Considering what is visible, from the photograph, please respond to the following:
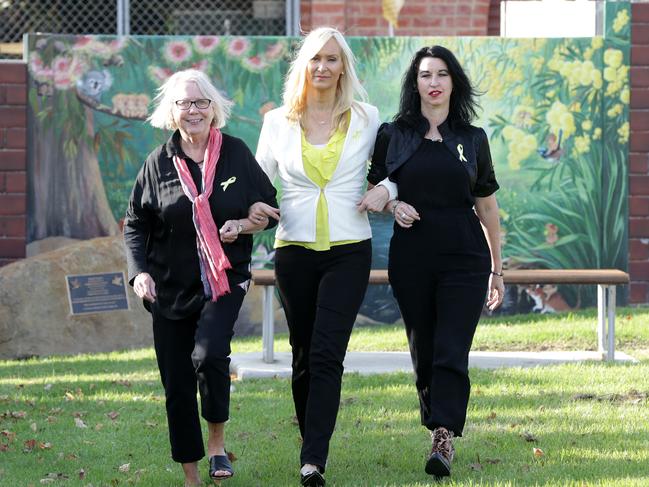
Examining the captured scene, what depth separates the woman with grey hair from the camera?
5773 millimetres

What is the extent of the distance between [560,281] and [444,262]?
3.92m

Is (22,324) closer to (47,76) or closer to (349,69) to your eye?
(47,76)

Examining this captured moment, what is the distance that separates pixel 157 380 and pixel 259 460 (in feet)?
9.44

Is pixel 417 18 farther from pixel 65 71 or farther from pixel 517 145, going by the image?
pixel 65 71

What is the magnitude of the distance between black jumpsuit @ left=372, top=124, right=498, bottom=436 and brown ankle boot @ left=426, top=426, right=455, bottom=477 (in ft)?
0.14

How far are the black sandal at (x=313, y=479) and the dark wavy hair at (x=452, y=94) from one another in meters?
→ 1.67

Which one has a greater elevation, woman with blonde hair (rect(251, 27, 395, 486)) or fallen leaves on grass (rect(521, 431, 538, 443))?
woman with blonde hair (rect(251, 27, 395, 486))

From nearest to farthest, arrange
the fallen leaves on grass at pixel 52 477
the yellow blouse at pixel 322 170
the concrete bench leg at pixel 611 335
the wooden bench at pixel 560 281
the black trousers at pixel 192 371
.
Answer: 1. the black trousers at pixel 192 371
2. the yellow blouse at pixel 322 170
3. the fallen leaves on grass at pixel 52 477
4. the concrete bench leg at pixel 611 335
5. the wooden bench at pixel 560 281

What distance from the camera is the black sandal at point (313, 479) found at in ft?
19.1

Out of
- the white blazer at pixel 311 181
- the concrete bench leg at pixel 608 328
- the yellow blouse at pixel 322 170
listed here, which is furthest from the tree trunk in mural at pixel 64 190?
the yellow blouse at pixel 322 170

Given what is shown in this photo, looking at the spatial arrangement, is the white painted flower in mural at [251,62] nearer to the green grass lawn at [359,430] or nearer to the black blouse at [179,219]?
the green grass lawn at [359,430]

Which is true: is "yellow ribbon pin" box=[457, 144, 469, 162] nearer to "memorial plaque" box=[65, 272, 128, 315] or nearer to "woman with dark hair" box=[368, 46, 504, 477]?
"woman with dark hair" box=[368, 46, 504, 477]

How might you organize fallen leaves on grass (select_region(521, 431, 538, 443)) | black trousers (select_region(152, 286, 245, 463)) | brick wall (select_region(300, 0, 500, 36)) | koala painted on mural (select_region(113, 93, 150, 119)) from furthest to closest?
brick wall (select_region(300, 0, 500, 36)) → koala painted on mural (select_region(113, 93, 150, 119)) → fallen leaves on grass (select_region(521, 431, 538, 443)) → black trousers (select_region(152, 286, 245, 463))

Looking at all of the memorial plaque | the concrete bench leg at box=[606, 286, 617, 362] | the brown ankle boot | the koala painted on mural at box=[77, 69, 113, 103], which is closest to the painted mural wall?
the koala painted on mural at box=[77, 69, 113, 103]
